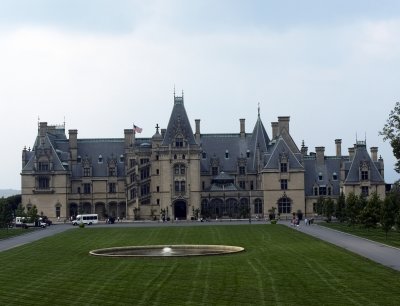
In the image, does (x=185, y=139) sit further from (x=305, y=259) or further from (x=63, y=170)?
(x=305, y=259)

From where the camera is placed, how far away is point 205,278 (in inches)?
1613

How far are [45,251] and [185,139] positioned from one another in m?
65.8

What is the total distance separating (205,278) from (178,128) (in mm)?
85507

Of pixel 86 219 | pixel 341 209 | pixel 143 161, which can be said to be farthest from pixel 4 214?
pixel 341 209

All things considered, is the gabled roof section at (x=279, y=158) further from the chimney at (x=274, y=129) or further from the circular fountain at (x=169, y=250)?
the circular fountain at (x=169, y=250)

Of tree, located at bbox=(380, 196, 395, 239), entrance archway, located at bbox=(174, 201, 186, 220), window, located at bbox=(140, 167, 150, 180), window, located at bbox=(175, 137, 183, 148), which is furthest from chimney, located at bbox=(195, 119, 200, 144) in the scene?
tree, located at bbox=(380, 196, 395, 239)

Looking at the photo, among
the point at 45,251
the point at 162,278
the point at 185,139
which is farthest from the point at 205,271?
the point at 185,139

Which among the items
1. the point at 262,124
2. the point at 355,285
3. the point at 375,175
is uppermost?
the point at 262,124

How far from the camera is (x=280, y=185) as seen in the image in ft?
413

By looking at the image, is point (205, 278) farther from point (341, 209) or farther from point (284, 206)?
point (284, 206)

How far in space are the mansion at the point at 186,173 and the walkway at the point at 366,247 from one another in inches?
1822

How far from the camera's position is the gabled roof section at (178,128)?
126 m

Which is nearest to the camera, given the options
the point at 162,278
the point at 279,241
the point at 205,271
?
the point at 162,278

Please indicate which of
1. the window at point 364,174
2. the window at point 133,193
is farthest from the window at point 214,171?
the window at point 364,174
